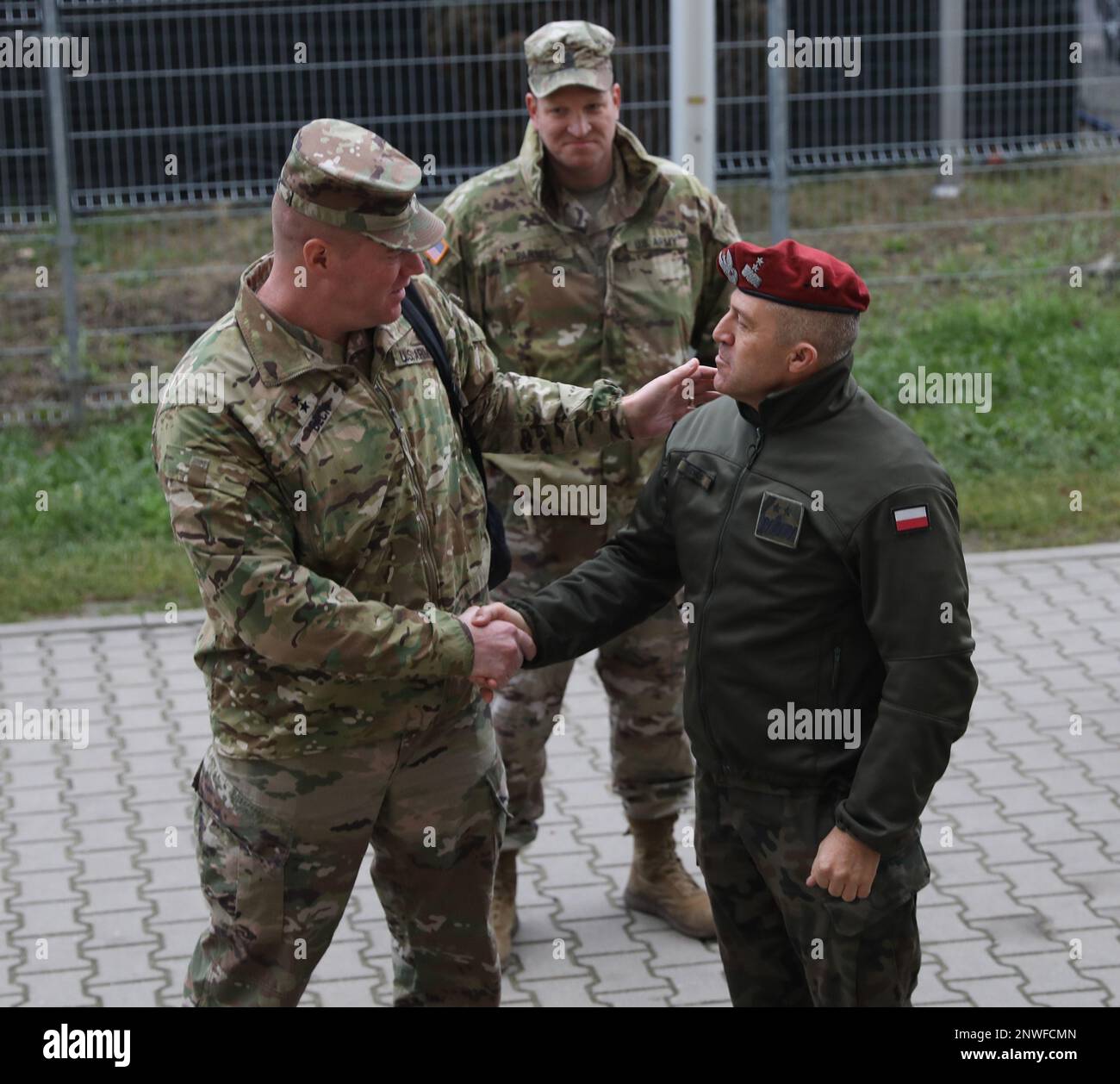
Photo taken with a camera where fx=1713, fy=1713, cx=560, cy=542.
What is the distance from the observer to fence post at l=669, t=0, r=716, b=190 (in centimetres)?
738

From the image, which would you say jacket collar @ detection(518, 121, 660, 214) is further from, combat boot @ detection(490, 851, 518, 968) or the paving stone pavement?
the paving stone pavement

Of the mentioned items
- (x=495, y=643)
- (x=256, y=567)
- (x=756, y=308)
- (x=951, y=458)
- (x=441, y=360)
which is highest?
(x=756, y=308)

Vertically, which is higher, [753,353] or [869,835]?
[753,353]

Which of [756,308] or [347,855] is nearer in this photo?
[756,308]

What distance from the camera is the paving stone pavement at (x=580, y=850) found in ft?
15.3

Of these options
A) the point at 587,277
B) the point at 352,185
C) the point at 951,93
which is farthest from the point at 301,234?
the point at 951,93

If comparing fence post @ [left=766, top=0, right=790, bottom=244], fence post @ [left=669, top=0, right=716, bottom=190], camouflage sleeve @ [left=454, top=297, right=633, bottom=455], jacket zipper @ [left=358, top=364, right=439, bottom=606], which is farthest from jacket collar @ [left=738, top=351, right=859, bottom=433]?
fence post @ [left=766, top=0, right=790, bottom=244]

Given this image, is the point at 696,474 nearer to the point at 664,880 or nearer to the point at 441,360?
the point at 441,360

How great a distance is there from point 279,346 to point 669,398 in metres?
0.94

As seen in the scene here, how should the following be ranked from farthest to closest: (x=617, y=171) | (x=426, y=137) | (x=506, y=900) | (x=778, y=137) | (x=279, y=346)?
(x=426, y=137) < (x=778, y=137) < (x=506, y=900) < (x=617, y=171) < (x=279, y=346)

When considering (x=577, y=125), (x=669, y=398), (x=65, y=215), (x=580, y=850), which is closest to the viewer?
(x=669, y=398)

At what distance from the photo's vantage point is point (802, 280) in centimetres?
319

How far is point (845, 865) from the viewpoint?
10.4ft

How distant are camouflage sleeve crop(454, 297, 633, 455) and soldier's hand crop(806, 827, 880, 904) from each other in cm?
109
